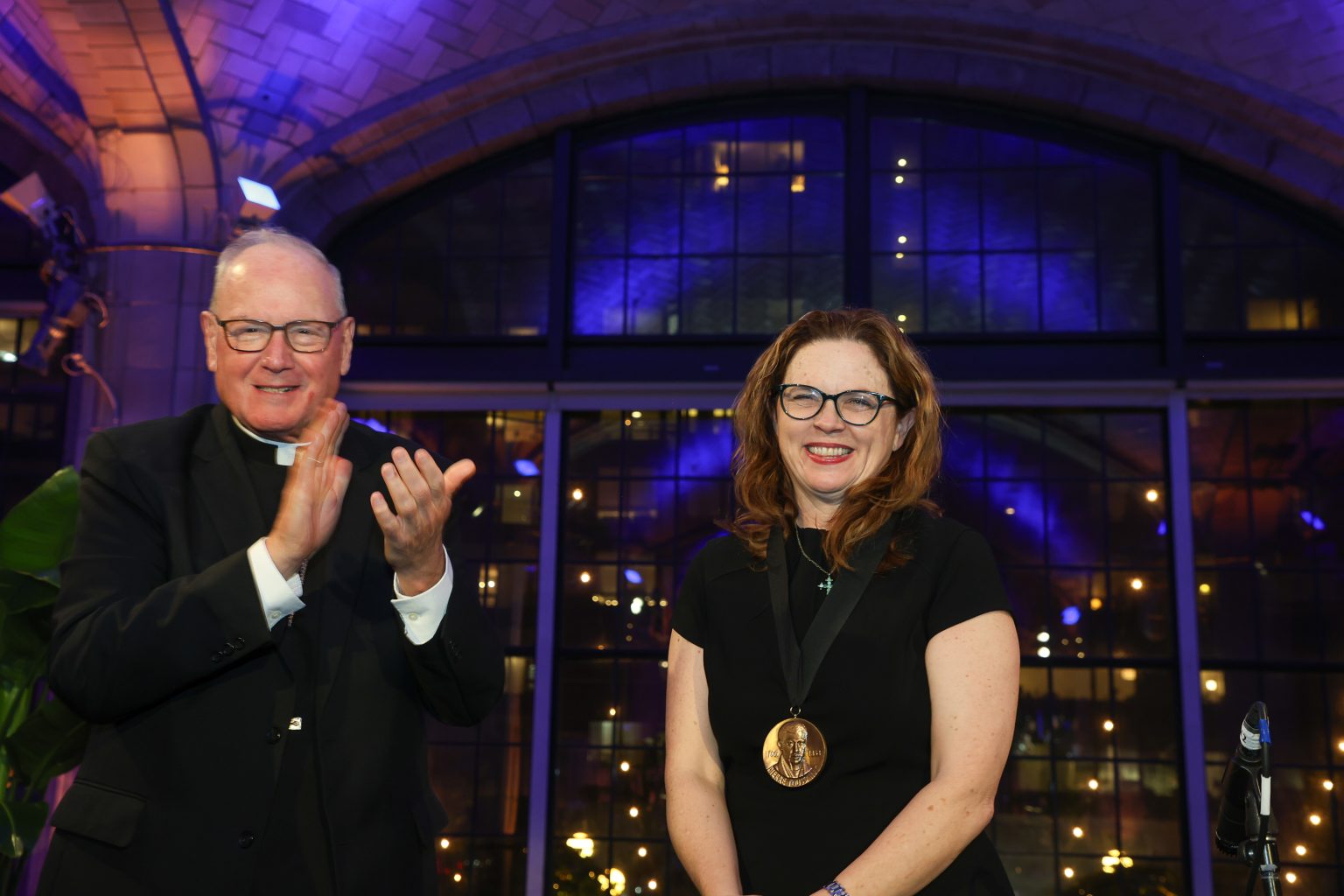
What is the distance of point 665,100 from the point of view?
6215 mm

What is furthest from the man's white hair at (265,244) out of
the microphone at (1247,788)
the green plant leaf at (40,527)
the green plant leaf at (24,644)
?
the green plant leaf at (24,644)

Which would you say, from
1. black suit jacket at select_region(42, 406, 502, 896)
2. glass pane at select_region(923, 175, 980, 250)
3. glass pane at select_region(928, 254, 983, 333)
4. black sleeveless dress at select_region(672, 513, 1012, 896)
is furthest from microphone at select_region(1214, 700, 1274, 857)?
glass pane at select_region(923, 175, 980, 250)

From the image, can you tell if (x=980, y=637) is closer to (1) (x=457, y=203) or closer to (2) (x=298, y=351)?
(2) (x=298, y=351)

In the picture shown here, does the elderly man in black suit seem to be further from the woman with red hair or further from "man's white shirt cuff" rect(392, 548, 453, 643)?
the woman with red hair

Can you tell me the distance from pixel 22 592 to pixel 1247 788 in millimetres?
3591

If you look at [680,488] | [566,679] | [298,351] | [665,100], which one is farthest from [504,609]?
[298,351]

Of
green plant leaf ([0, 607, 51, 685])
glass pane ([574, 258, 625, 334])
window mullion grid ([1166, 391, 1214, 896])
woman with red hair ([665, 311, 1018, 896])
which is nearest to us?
woman with red hair ([665, 311, 1018, 896])

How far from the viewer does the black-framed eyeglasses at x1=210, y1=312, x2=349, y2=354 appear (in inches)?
74.6

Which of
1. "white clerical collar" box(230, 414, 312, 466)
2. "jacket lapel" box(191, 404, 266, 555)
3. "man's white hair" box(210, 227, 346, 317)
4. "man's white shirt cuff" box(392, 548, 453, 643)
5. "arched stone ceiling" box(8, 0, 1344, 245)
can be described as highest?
"arched stone ceiling" box(8, 0, 1344, 245)

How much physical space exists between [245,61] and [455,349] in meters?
1.68

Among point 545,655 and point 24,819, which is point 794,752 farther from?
point 545,655

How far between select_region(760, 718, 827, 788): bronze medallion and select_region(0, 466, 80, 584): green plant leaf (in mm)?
2971

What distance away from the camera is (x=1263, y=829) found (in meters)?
2.55

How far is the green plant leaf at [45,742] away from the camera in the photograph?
4004mm
